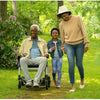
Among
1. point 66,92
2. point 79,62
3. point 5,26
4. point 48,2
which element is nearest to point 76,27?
point 79,62

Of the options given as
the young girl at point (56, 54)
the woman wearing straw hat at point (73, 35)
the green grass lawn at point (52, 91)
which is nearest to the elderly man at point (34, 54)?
the young girl at point (56, 54)

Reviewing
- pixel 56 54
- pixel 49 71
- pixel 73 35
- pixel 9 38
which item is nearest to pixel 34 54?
pixel 56 54

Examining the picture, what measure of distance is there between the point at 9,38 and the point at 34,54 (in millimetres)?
3124

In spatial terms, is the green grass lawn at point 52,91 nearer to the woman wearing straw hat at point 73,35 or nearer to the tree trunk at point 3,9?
the woman wearing straw hat at point 73,35

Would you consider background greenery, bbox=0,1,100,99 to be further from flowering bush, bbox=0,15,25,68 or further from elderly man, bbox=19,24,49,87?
elderly man, bbox=19,24,49,87

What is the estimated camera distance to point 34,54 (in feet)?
23.5

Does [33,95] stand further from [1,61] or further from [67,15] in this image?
[1,61]

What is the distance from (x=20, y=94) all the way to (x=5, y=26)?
400cm

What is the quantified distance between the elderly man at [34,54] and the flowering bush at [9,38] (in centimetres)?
278

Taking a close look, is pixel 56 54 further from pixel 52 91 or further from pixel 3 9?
pixel 3 9

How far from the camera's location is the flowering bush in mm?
9977

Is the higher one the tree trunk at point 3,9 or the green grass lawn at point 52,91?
the tree trunk at point 3,9

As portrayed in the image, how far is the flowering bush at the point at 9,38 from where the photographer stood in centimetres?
998

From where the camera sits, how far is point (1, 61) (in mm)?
10227
